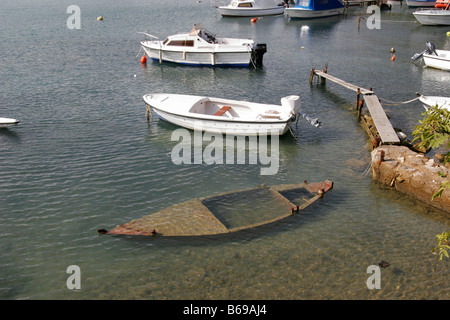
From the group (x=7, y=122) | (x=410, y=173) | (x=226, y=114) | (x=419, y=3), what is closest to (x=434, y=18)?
(x=419, y=3)

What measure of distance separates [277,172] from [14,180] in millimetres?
12439

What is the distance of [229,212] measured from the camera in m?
16.8

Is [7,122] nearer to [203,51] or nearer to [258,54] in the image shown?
[203,51]

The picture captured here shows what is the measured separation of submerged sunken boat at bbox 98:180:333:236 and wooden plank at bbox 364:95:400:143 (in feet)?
16.1

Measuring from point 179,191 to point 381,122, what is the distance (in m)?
12.1

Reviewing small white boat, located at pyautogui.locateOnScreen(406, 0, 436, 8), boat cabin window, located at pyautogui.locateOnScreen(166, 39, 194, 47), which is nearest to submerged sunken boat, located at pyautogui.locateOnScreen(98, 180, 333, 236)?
boat cabin window, located at pyautogui.locateOnScreen(166, 39, 194, 47)

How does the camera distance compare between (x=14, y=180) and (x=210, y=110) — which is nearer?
(x=14, y=180)
